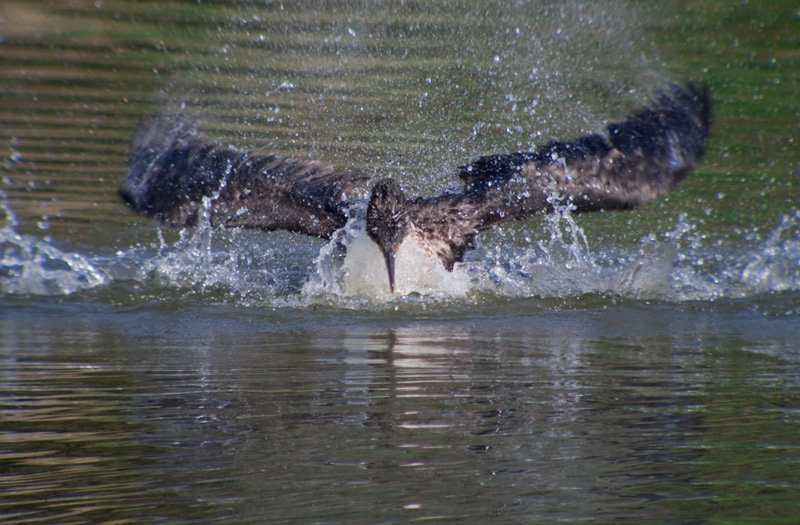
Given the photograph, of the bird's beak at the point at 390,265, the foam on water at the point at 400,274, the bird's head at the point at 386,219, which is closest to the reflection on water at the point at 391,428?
the foam on water at the point at 400,274

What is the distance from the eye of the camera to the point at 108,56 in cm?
988

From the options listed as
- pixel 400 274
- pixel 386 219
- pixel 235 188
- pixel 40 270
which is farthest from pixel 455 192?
pixel 40 270

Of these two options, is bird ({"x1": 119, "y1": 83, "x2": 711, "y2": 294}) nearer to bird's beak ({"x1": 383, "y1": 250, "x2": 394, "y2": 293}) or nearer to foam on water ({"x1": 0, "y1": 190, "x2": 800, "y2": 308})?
bird's beak ({"x1": 383, "y1": 250, "x2": 394, "y2": 293})

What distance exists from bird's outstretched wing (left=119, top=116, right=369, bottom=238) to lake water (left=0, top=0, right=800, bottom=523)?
12.1 inches

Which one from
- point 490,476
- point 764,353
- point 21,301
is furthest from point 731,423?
point 21,301

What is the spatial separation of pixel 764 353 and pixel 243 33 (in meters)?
7.53

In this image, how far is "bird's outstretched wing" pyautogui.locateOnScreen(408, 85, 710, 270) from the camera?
6418mm

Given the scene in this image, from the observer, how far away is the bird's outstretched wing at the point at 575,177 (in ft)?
21.1

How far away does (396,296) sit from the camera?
228 inches

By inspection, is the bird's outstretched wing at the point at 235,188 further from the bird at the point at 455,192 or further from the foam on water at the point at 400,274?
the foam on water at the point at 400,274

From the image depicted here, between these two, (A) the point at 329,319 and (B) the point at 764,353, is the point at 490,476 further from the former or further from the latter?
(A) the point at 329,319

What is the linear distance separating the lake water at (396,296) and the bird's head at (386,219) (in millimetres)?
219

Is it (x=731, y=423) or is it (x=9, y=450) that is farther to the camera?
(x=731, y=423)

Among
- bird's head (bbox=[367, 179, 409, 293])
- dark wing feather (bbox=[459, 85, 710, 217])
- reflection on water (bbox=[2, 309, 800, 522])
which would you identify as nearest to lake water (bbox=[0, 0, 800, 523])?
reflection on water (bbox=[2, 309, 800, 522])
